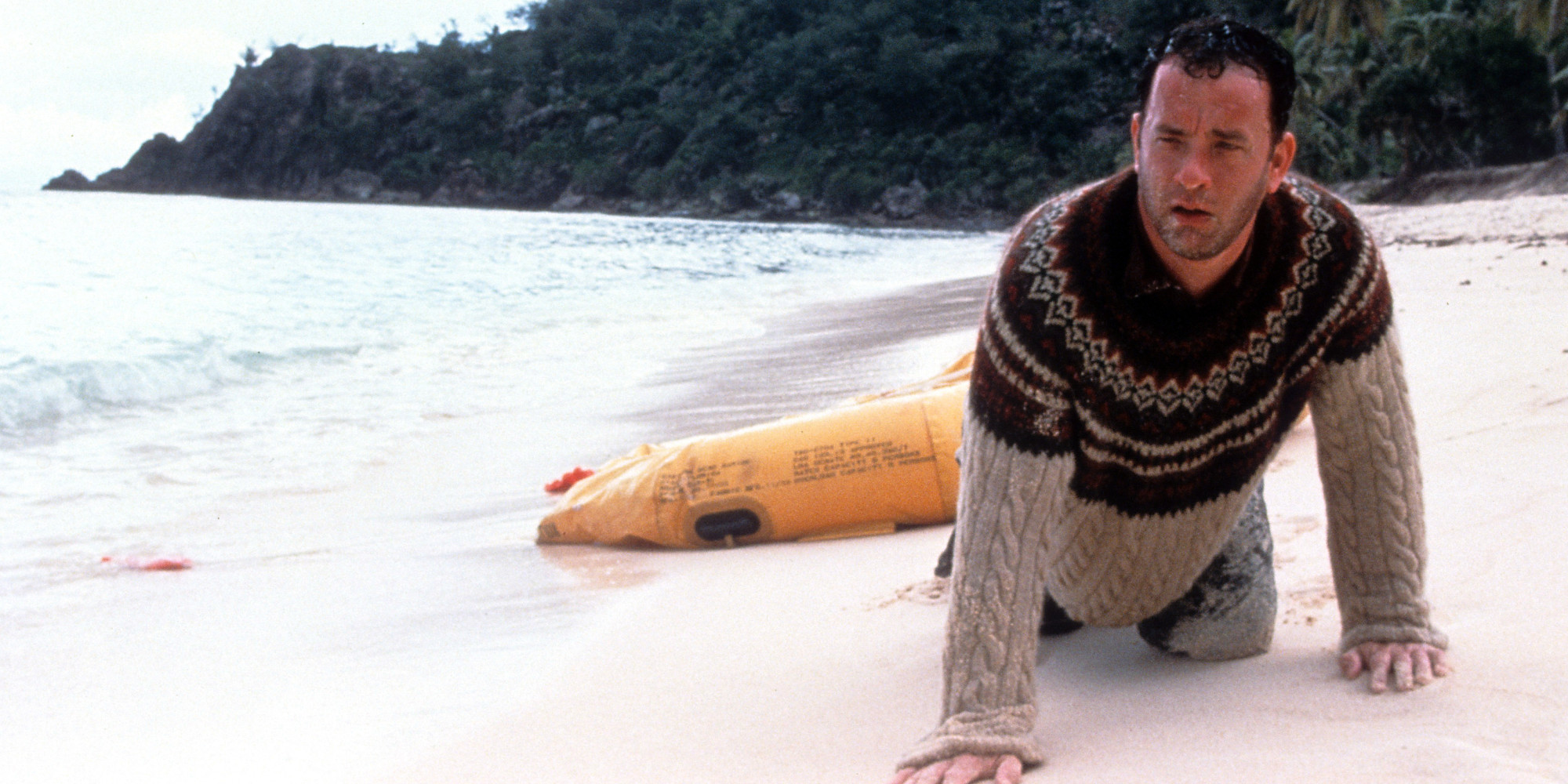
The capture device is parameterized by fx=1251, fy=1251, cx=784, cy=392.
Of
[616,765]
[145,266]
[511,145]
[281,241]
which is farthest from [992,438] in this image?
[511,145]

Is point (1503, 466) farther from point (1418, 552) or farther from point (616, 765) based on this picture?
point (616, 765)

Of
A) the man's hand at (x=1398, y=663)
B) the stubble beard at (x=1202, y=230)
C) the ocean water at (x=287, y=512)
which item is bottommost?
the ocean water at (x=287, y=512)

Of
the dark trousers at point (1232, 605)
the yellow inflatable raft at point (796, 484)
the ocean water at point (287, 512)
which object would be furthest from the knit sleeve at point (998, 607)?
the yellow inflatable raft at point (796, 484)

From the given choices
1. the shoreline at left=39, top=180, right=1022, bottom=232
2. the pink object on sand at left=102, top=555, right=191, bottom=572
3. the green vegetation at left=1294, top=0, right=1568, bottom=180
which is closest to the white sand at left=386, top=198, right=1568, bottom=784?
the pink object on sand at left=102, top=555, right=191, bottom=572

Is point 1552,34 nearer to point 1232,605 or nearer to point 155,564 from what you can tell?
point 1232,605

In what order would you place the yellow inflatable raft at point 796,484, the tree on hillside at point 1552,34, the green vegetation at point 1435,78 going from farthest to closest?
the green vegetation at point 1435,78, the tree on hillside at point 1552,34, the yellow inflatable raft at point 796,484

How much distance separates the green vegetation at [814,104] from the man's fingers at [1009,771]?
26.4 metres

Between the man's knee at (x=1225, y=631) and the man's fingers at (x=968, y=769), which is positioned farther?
the man's knee at (x=1225, y=631)

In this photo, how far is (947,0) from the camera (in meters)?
72.4

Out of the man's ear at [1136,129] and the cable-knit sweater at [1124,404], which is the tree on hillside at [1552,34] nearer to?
the cable-knit sweater at [1124,404]

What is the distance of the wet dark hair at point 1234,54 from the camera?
169 cm

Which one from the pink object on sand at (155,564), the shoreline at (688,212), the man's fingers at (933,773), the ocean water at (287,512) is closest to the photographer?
the man's fingers at (933,773)

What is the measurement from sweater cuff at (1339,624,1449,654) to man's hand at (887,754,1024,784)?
0.63 metres

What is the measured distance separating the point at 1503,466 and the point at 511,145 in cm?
8344
